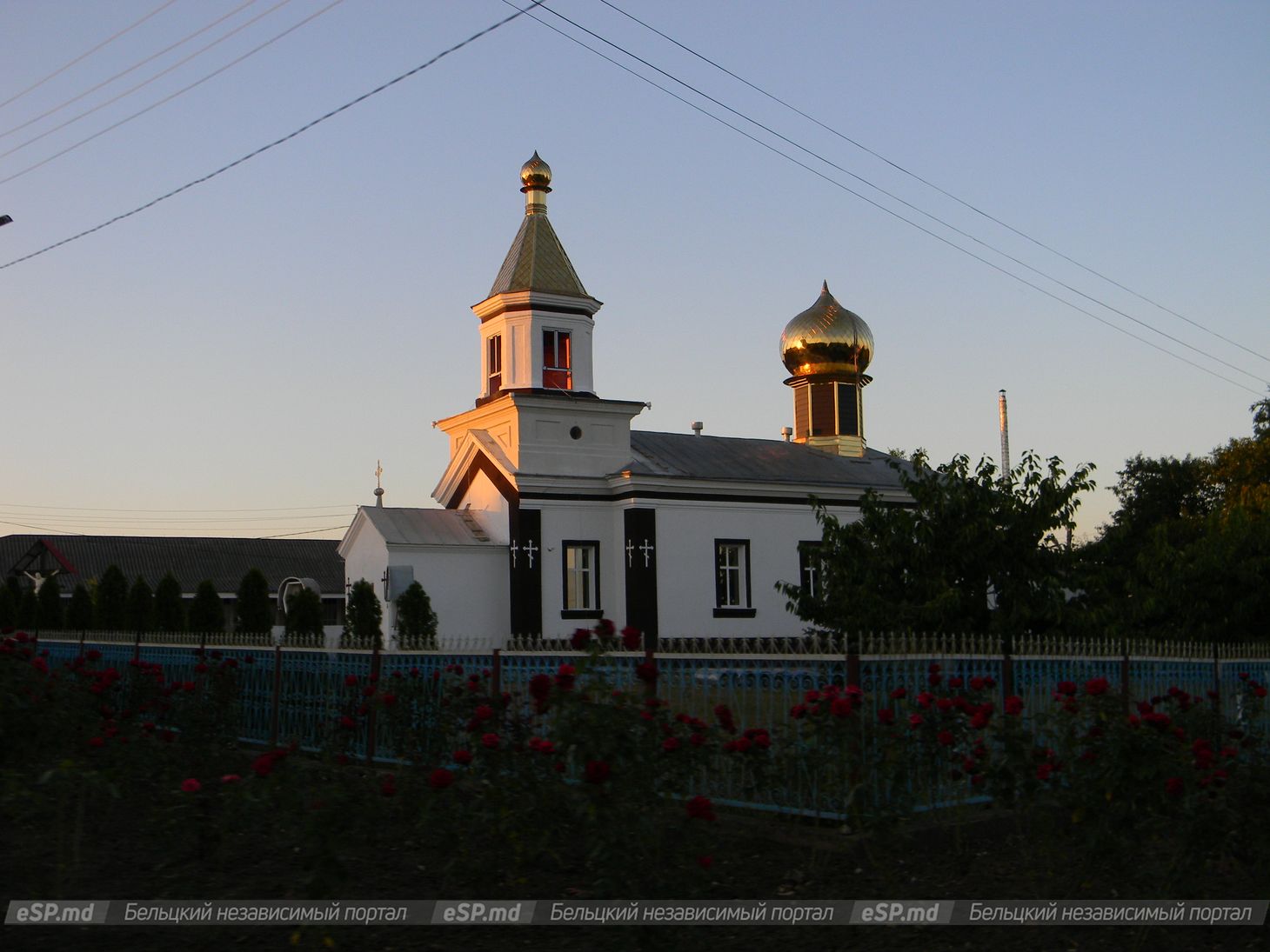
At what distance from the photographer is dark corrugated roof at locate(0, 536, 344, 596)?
53753mm

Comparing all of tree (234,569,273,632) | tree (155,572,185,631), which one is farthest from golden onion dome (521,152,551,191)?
tree (155,572,185,631)

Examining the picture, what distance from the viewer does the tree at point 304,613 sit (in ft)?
87.0

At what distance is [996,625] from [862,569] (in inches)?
71.3

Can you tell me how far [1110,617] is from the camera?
56.8 ft

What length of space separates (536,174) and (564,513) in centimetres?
791

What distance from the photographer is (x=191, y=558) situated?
184 feet

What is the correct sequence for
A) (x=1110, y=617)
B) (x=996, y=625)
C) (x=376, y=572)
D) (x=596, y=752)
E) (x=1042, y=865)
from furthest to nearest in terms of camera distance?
(x=376, y=572), (x=1110, y=617), (x=996, y=625), (x=1042, y=865), (x=596, y=752)

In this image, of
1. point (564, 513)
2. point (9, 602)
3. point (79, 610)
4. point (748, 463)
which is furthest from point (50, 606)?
point (748, 463)

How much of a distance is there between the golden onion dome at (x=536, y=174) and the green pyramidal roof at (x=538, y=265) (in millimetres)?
719

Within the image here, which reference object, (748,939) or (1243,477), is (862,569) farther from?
(1243,477)

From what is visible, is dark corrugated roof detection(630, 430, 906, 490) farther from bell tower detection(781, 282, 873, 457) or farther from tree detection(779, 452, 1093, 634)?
tree detection(779, 452, 1093, 634)

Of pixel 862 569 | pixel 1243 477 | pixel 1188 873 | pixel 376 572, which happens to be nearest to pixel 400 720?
pixel 1188 873

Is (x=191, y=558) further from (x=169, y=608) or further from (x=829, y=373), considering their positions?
(x=829, y=373)

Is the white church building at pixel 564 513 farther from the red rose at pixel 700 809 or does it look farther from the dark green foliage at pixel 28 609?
the red rose at pixel 700 809
